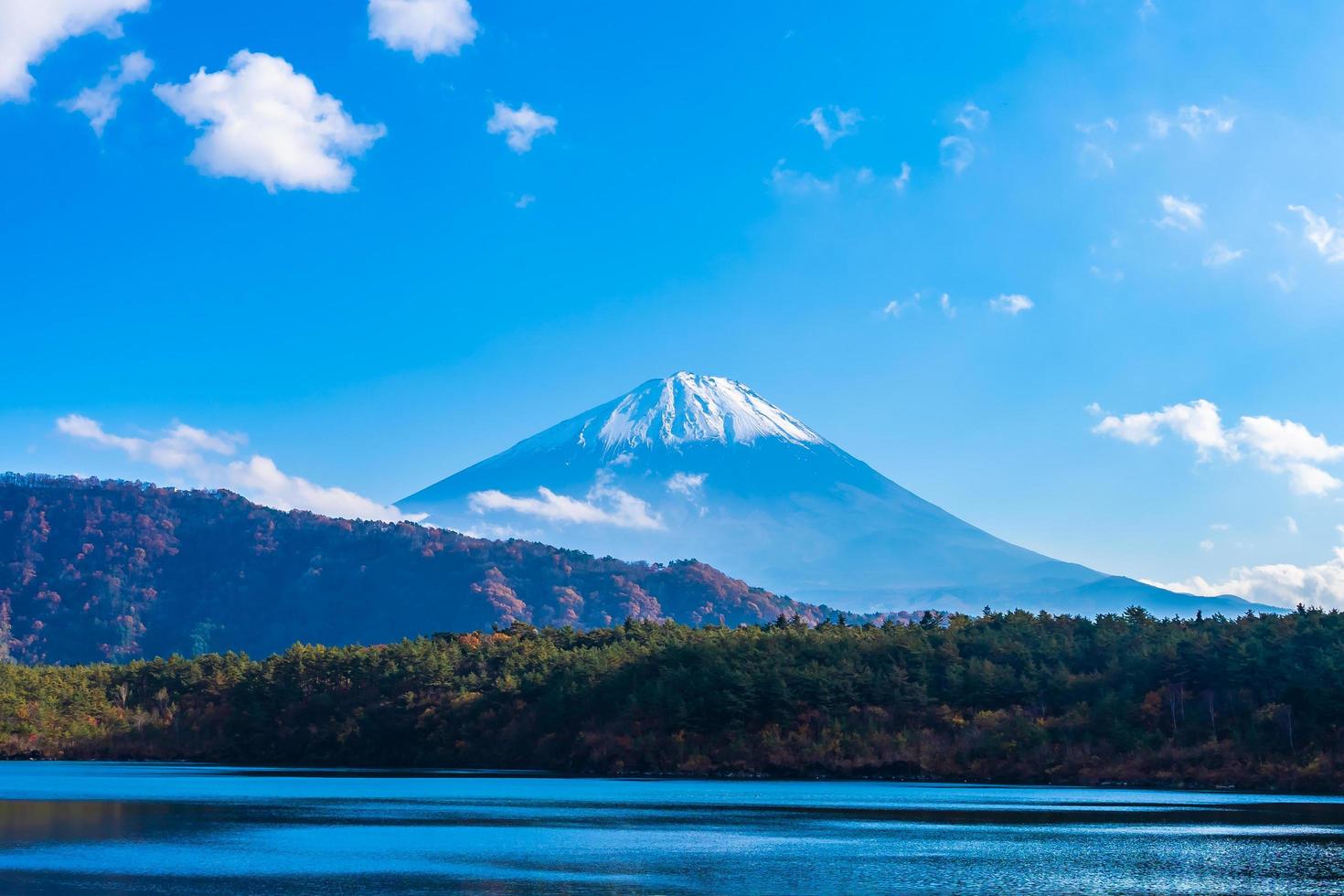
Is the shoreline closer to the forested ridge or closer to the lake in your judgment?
Answer: the forested ridge

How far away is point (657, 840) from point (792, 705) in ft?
144

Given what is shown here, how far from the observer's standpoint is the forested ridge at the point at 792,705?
76.4 metres

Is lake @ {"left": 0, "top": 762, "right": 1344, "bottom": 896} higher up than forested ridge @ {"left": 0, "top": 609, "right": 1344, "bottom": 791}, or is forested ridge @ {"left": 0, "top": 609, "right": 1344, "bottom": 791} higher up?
forested ridge @ {"left": 0, "top": 609, "right": 1344, "bottom": 791}

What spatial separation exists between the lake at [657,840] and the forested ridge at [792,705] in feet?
23.6

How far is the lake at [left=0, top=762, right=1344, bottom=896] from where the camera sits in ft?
113

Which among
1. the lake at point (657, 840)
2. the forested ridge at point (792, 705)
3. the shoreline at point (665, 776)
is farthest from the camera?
the forested ridge at point (792, 705)

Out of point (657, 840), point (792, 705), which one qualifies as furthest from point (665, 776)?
point (657, 840)

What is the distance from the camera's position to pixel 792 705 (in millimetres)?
87750

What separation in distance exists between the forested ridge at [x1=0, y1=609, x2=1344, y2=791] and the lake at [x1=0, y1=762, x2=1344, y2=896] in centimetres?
720

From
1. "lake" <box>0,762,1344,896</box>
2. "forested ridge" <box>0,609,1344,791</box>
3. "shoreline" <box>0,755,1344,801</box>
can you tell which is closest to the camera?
"lake" <box>0,762,1344,896</box>

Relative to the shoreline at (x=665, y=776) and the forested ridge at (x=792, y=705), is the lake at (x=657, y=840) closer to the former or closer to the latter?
the shoreline at (x=665, y=776)

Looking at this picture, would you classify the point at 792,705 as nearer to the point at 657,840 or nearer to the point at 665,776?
the point at 665,776

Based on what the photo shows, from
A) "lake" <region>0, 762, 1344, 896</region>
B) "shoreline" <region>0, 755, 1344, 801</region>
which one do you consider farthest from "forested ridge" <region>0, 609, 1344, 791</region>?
"lake" <region>0, 762, 1344, 896</region>

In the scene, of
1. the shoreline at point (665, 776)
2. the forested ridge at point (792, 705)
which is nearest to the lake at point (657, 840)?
the shoreline at point (665, 776)
